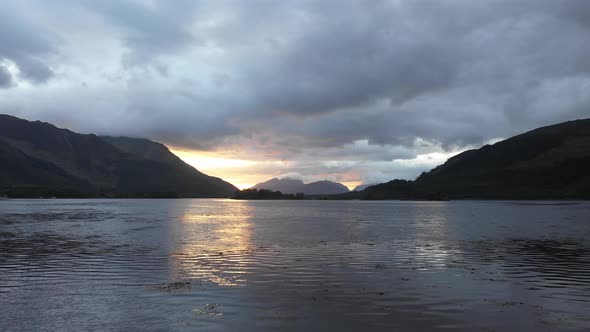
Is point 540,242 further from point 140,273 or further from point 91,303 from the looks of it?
point 91,303

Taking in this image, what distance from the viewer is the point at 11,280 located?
101ft

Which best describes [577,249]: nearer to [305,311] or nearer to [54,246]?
[305,311]

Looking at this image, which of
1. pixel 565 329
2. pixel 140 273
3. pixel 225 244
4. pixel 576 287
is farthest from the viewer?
pixel 225 244

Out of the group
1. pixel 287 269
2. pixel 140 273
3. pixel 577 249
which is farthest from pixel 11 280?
pixel 577 249

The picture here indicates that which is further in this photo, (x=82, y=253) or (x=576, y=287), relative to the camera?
(x=82, y=253)

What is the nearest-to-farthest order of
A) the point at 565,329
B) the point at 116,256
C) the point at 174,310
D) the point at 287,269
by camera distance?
the point at 565,329 < the point at 174,310 < the point at 287,269 < the point at 116,256

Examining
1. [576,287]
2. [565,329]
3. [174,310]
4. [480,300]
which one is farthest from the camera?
[576,287]

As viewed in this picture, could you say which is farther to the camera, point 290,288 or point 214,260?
point 214,260

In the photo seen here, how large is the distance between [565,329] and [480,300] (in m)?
5.70

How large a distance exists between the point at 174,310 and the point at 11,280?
51.9ft

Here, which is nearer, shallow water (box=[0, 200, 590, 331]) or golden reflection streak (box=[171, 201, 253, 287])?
shallow water (box=[0, 200, 590, 331])

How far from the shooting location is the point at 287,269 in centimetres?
3653

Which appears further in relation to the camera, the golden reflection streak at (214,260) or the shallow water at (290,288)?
the golden reflection streak at (214,260)

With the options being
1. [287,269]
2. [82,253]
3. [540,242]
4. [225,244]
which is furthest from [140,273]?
[540,242]
